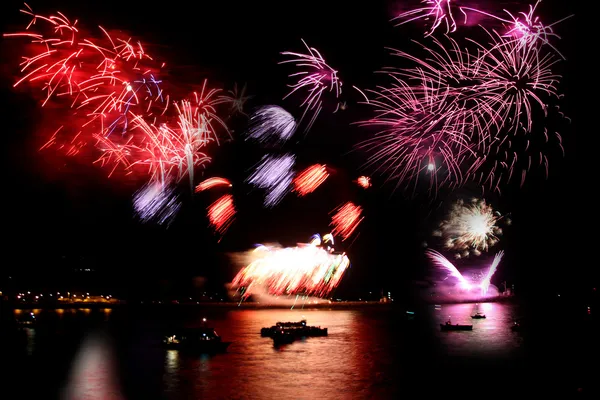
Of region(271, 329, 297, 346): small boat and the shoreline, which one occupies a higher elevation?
the shoreline

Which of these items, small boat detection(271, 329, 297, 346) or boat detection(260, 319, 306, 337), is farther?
boat detection(260, 319, 306, 337)

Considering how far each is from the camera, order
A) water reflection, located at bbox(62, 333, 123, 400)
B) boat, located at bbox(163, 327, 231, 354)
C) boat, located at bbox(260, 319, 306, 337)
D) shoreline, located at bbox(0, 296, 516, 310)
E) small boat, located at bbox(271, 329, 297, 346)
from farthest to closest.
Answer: shoreline, located at bbox(0, 296, 516, 310) → boat, located at bbox(260, 319, 306, 337) → small boat, located at bbox(271, 329, 297, 346) → boat, located at bbox(163, 327, 231, 354) → water reflection, located at bbox(62, 333, 123, 400)

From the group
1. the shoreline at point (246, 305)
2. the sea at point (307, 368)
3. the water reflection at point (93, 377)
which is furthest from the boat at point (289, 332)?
the shoreline at point (246, 305)

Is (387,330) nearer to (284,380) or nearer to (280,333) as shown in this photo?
(280,333)

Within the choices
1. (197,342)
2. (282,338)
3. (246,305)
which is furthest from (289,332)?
(246,305)

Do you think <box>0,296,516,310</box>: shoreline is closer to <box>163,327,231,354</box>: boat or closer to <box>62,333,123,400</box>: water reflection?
<box>62,333,123,400</box>: water reflection

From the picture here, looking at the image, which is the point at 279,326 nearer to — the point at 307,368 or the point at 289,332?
the point at 289,332

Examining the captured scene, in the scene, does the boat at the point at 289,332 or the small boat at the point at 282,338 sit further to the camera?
the boat at the point at 289,332

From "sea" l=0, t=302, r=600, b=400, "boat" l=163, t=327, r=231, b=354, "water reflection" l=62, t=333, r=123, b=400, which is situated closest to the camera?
"water reflection" l=62, t=333, r=123, b=400

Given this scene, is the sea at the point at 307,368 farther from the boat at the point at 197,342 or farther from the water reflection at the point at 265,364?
the boat at the point at 197,342

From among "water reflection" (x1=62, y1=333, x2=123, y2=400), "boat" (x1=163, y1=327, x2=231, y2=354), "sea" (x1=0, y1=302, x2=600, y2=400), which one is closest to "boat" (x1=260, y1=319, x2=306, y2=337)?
"sea" (x1=0, y1=302, x2=600, y2=400)
